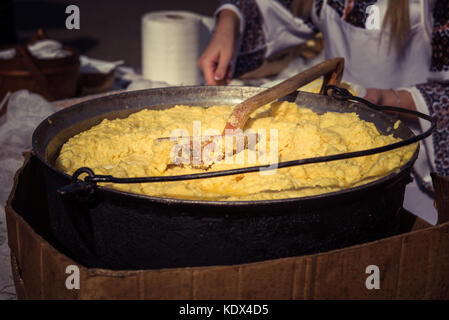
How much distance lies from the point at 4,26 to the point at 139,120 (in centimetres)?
326

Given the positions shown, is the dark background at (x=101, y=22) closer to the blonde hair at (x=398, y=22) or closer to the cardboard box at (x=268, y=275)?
the blonde hair at (x=398, y=22)

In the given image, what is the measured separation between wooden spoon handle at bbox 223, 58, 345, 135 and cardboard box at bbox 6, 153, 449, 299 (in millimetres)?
478

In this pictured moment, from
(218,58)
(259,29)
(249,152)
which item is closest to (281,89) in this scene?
(249,152)

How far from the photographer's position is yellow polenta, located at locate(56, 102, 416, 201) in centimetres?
116

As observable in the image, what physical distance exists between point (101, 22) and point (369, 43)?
7.40m

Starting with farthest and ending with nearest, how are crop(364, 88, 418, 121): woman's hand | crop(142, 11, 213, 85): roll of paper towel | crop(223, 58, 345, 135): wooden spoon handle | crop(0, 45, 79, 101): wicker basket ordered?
crop(142, 11, 213, 85): roll of paper towel
crop(0, 45, 79, 101): wicker basket
crop(364, 88, 418, 121): woman's hand
crop(223, 58, 345, 135): wooden spoon handle

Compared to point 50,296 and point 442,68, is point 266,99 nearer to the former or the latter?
point 50,296

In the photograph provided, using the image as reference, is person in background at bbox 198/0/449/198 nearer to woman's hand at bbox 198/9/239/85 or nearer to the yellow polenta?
woman's hand at bbox 198/9/239/85

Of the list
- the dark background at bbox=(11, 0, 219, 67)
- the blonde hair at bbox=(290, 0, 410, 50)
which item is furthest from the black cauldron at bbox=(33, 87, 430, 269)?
the dark background at bbox=(11, 0, 219, 67)

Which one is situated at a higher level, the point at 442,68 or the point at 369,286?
the point at 442,68

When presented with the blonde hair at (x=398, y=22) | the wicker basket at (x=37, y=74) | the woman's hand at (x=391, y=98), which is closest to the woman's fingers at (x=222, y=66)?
the woman's hand at (x=391, y=98)

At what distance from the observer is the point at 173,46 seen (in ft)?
11.2
